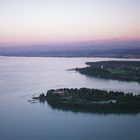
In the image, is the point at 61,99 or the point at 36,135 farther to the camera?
the point at 61,99

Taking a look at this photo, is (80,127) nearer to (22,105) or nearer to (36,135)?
(36,135)

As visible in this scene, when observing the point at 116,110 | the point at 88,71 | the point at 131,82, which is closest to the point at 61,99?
the point at 116,110

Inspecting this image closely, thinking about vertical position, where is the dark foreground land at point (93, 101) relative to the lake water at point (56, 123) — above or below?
above

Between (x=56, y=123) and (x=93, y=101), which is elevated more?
(x=93, y=101)

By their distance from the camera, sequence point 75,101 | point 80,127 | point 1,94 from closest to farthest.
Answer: point 80,127
point 75,101
point 1,94

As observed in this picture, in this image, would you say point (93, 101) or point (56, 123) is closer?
point (56, 123)

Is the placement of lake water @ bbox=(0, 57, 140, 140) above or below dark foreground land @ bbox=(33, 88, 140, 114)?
below

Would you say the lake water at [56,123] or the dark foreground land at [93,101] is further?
the dark foreground land at [93,101]

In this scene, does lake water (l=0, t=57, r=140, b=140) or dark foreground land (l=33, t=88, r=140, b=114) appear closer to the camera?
lake water (l=0, t=57, r=140, b=140)
